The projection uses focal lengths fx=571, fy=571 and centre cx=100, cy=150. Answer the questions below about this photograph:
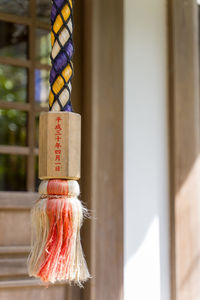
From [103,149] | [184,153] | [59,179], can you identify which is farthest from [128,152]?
[59,179]

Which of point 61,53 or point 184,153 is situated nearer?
point 61,53

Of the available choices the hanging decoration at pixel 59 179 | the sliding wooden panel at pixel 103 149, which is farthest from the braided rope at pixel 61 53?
the sliding wooden panel at pixel 103 149

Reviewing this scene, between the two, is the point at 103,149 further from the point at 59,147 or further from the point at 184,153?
the point at 59,147

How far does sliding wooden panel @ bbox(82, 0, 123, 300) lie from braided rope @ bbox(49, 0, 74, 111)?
1.08m

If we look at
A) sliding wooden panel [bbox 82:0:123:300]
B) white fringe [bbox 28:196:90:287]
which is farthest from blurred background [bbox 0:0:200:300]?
white fringe [bbox 28:196:90:287]

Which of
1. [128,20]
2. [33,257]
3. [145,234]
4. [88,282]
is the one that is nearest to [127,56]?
[128,20]

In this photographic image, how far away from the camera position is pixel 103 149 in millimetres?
2797

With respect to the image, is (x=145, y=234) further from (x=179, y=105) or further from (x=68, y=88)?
(x=68, y=88)

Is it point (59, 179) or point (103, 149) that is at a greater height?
point (103, 149)

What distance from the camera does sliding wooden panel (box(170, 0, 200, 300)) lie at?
3.03 metres

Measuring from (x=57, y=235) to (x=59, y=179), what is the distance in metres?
0.17

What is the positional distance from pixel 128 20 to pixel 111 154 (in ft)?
2.41

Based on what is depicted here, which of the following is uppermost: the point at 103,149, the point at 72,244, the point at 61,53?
the point at 61,53

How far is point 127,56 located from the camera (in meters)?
2.97
